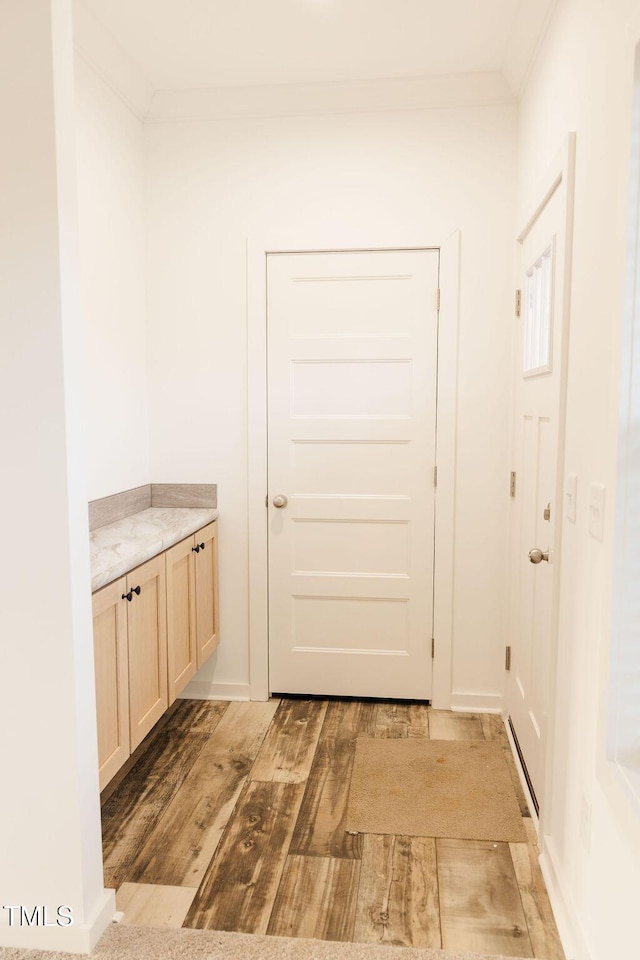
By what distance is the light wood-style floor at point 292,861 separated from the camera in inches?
76.4

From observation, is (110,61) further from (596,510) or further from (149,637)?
(596,510)

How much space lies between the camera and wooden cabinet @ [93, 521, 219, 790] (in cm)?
221

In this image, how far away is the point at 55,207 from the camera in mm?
1663

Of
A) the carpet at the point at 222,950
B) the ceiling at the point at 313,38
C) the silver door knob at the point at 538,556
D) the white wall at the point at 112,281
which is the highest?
the ceiling at the point at 313,38

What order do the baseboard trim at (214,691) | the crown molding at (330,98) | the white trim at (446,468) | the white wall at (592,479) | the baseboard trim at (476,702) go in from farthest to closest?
the baseboard trim at (214,691)
the baseboard trim at (476,702)
the white trim at (446,468)
the crown molding at (330,98)
the white wall at (592,479)

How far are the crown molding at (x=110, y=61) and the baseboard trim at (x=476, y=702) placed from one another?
299 cm

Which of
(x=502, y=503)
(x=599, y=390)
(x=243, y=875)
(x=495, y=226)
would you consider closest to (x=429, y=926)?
(x=243, y=875)

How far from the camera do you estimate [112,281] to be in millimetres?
3059

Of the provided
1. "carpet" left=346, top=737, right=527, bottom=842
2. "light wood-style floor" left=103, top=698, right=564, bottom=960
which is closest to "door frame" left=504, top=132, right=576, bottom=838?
"carpet" left=346, top=737, right=527, bottom=842

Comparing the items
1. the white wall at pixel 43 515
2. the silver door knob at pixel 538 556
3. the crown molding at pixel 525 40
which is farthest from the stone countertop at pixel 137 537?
the crown molding at pixel 525 40

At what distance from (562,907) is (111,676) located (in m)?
1.41

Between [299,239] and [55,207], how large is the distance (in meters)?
1.76

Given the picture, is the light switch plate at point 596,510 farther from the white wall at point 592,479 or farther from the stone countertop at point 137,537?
the stone countertop at point 137,537

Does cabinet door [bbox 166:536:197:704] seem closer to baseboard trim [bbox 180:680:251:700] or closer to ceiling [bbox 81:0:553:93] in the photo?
baseboard trim [bbox 180:680:251:700]
